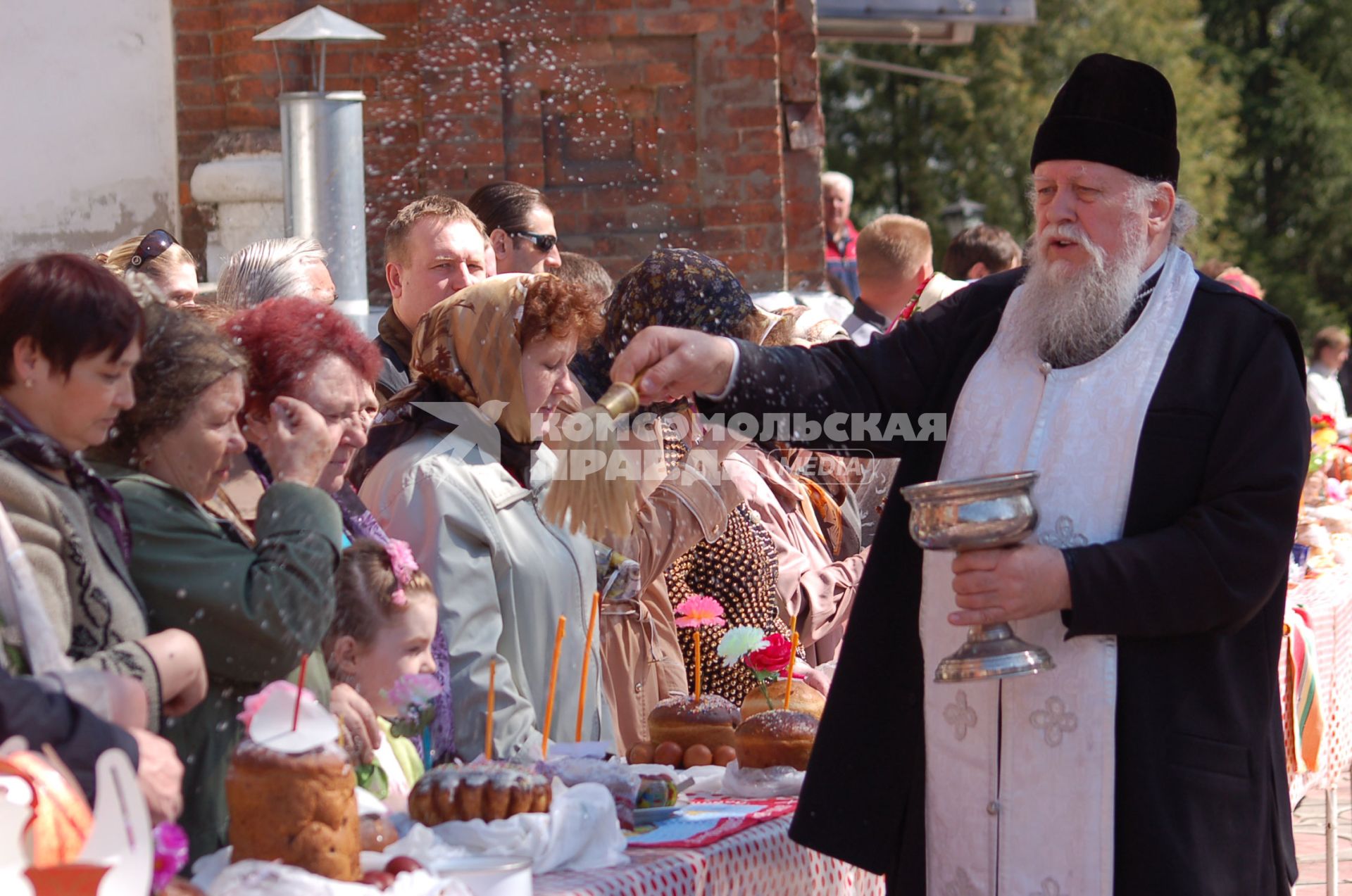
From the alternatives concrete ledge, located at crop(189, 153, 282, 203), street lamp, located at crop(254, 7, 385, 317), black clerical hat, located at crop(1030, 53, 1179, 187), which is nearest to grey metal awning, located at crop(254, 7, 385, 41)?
street lamp, located at crop(254, 7, 385, 317)

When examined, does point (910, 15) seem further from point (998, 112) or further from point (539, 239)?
point (998, 112)

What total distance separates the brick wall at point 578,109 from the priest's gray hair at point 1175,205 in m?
4.13

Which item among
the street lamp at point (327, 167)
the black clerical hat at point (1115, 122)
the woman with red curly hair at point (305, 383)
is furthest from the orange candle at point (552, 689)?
the street lamp at point (327, 167)

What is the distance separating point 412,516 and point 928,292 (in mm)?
3375

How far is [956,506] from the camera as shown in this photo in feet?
8.62

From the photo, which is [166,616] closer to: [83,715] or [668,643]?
[83,715]

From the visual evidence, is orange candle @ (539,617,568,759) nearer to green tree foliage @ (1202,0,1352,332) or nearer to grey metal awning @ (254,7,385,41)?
grey metal awning @ (254,7,385,41)

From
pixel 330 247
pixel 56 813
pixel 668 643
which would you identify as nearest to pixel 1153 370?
pixel 668 643

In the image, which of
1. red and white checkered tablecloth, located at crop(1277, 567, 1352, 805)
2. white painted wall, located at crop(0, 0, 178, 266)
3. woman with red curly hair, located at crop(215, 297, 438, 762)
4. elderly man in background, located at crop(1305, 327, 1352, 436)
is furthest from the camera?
elderly man in background, located at crop(1305, 327, 1352, 436)

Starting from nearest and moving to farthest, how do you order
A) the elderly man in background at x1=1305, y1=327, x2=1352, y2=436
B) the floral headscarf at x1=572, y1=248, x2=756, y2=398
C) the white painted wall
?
1. the floral headscarf at x1=572, y1=248, x2=756, y2=398
2. the white painted wall
3. the elderly man in background at x1=1305, y1=327, x2=1352, y2=436

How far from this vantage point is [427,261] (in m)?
4.55

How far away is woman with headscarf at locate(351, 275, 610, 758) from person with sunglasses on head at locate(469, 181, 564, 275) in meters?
1.69

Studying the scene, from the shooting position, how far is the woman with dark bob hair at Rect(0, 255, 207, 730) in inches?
84.4

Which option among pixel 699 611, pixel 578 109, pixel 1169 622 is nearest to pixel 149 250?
pixel 699 611
